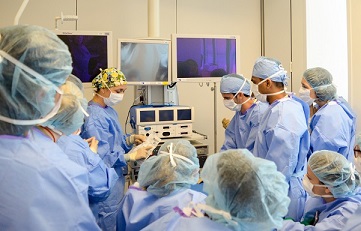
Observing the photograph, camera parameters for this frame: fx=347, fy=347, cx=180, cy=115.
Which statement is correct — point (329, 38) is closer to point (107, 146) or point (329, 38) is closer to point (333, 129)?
point (333, 129)

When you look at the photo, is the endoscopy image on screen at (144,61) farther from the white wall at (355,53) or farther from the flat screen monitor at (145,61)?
the white wall at (355,53)

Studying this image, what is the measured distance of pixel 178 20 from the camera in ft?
13.2

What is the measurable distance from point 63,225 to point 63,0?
319cm

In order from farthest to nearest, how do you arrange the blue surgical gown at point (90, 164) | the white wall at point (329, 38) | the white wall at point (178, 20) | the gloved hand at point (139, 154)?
the white wall at point (178, 20)
the white wall at point (329, 38)
the gloved hand at point (139, 154)
the blue surgical gown at point (90, 164)

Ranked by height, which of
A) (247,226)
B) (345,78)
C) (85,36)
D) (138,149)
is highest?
(85,36)

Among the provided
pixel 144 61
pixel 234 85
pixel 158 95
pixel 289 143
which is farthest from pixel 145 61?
pixel 289 143

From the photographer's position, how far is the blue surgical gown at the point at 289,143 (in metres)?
1.88

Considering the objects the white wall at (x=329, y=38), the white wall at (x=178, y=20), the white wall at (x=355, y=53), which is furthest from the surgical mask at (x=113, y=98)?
the white wall at (x=329, y=38)

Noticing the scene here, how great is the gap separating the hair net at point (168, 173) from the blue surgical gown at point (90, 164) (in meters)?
0.19

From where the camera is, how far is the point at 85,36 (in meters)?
2.85

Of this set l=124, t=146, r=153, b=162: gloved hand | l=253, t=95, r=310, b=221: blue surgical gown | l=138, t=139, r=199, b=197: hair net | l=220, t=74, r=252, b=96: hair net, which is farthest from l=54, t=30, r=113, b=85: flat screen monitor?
l=138, t=139, r=199, b=197: hair net

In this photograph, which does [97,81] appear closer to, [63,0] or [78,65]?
[78,65]

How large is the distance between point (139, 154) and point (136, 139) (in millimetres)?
467

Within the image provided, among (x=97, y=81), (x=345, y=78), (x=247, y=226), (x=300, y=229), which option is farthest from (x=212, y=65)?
(x=247, y=226)
